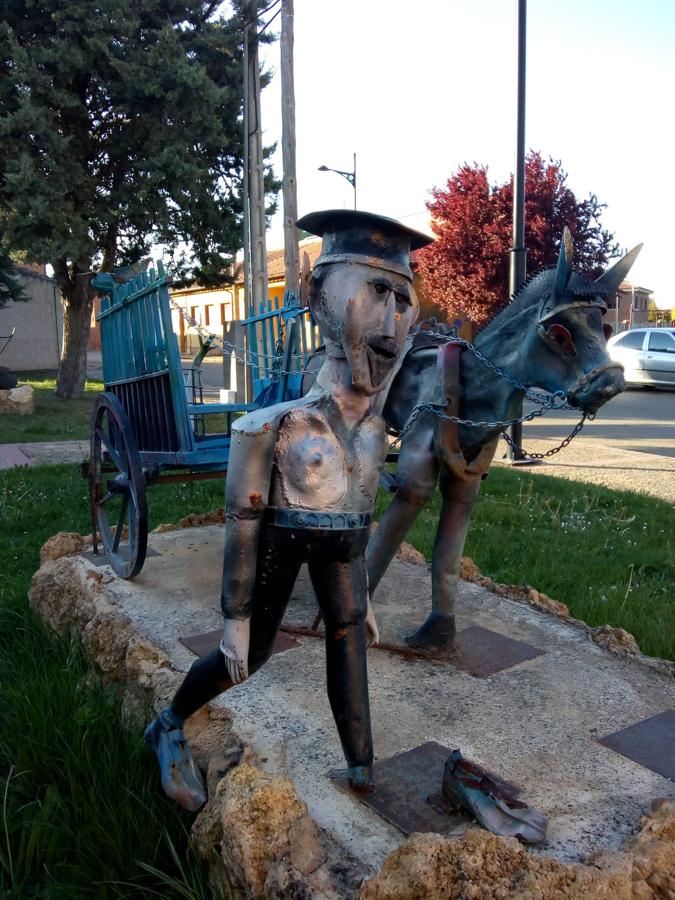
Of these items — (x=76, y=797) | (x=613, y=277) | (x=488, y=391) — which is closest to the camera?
(x=76, y=797)

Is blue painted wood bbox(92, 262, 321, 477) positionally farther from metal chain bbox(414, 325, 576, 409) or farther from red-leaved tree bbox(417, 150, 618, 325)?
red-leaved tree bbox(417, 150, 618, 325)

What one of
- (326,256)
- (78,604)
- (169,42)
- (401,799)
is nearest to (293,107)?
(169,42)

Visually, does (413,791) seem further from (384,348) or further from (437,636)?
(384,348)

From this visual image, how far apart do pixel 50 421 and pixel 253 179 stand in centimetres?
510

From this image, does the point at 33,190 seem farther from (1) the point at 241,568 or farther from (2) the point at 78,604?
(1) the point at 241,568

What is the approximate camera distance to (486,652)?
339 cm

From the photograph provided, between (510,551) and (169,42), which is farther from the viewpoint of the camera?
(169,42)

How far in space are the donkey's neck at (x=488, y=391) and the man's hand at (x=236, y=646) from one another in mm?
1386

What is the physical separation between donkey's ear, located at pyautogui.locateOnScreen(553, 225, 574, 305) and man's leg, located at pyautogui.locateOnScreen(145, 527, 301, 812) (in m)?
1.37

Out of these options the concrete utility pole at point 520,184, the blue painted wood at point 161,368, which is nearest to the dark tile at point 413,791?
the blue painted wood at point 161,368

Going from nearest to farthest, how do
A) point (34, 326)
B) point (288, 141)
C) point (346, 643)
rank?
point (346, 643) → point (288, 141) → point (34, 326)

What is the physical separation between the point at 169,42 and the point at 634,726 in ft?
45.0

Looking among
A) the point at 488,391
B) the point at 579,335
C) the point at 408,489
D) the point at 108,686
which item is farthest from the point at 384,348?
the point at 108,686

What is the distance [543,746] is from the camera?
2.66 m
